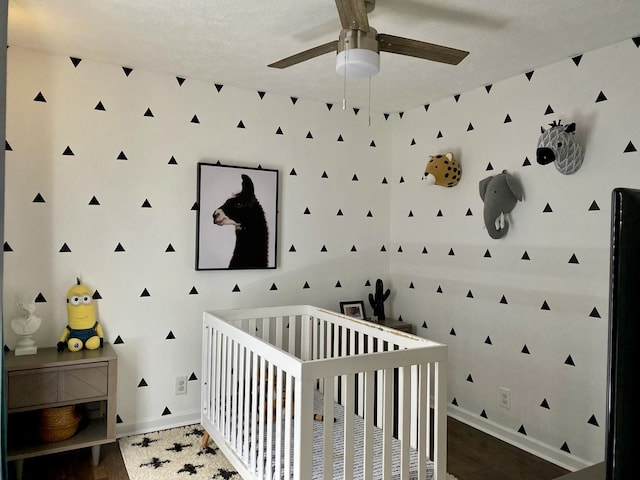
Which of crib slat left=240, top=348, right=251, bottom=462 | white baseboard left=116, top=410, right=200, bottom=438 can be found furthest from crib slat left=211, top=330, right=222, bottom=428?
white baseboard left=116, top=410, right=200, bottom=438

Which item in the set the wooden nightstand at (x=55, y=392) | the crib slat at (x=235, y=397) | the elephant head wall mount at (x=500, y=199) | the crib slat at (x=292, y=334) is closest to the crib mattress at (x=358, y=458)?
the crib slat at (x=235, y=397)

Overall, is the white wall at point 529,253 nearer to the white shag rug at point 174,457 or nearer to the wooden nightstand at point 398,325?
the wooden nightstand at point 398,325

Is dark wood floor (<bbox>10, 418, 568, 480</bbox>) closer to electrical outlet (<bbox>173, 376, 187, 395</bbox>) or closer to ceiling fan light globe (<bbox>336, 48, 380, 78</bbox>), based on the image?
electrical outlet (<bbox>173, 376, 187, 395</bbox>)

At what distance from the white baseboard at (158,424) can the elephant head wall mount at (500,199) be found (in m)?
2.31

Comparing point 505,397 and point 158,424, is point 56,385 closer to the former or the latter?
point 158,424

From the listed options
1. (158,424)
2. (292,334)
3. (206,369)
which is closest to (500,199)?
(292,334)

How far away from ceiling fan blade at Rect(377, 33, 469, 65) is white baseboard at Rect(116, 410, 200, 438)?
8.43 ft

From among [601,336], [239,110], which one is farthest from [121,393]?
[601,336]

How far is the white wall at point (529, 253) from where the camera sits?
2.45 m

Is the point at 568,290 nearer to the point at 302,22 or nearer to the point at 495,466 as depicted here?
the point at 495,466

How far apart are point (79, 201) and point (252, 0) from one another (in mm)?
1597

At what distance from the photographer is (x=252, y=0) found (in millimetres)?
1993

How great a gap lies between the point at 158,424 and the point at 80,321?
2.81 feet

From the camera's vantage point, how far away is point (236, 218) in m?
3.18
